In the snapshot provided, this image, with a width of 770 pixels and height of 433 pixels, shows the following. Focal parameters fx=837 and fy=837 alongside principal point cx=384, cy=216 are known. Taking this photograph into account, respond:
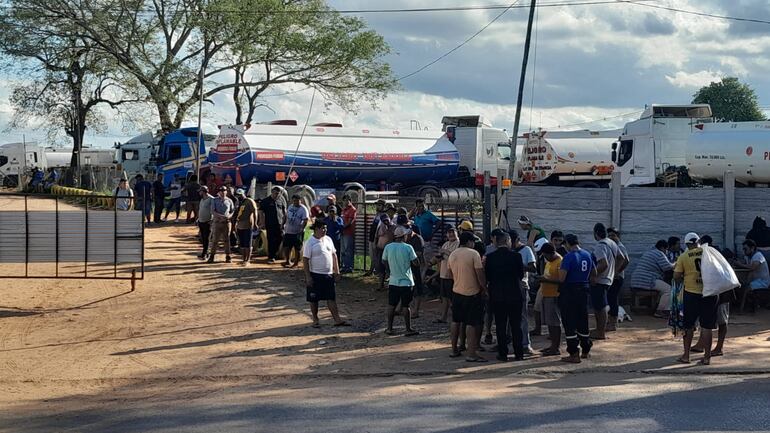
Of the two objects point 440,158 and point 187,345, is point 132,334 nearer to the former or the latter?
point 187,345

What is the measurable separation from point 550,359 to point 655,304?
12.8ft

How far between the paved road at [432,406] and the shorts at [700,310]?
82 cm

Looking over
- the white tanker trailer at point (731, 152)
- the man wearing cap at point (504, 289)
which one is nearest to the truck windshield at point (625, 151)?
the white tanker trailer at point (731, 152)

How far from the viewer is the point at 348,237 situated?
18.3 metres

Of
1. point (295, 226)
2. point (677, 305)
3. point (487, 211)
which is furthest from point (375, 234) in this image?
point (677, 305)

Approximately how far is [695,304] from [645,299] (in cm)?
351

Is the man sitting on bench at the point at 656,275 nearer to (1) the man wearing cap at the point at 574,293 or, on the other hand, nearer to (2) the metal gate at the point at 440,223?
(2) the metal gate at the point at 440,223

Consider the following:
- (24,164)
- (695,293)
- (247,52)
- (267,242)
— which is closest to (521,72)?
(267,242)

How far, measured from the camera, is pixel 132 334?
1320 cm

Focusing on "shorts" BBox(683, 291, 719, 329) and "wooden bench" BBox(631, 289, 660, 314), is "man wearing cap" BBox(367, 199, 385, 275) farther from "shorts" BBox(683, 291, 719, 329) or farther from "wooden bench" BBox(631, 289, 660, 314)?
"shorts" BBox(683, 291, 719, 329)

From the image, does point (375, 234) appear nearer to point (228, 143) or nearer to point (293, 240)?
point (293, 240)

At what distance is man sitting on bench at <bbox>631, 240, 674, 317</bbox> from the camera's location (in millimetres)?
14180

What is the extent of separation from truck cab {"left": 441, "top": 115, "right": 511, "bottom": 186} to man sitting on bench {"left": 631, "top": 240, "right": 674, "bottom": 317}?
21.6 meters

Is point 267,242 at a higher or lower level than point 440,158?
lower
